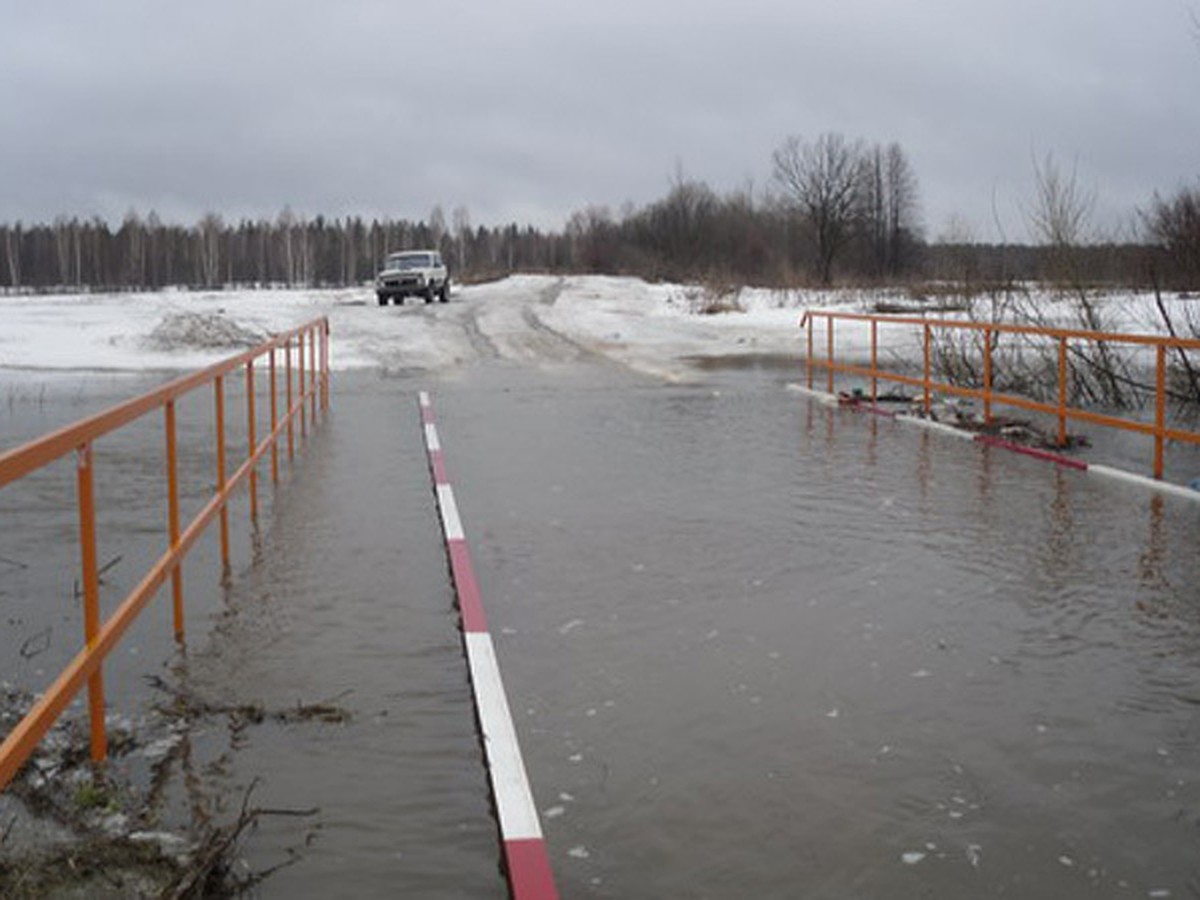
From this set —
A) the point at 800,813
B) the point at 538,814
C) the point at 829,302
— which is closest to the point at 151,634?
the point at 538,814

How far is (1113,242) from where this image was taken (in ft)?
53.7

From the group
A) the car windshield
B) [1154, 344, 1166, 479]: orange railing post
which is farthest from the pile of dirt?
[1154, 344, 1166, 479]: orange railing post

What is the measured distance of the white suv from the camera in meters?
48.1

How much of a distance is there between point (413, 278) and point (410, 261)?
1.64m

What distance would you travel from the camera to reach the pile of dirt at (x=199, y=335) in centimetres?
2786

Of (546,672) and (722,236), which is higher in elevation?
(722,236)

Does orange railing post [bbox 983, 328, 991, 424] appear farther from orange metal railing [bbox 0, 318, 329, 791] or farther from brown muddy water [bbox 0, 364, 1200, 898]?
orange metal railing [bbox 0, 318, 329, 791]

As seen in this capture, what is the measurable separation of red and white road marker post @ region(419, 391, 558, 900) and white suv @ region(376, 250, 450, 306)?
4098cm

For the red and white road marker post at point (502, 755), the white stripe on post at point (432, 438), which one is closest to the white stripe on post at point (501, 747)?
the red and white road marker post at point (502, 755)

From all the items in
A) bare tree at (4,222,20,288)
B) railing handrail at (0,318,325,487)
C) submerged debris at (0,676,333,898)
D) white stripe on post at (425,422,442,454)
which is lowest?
submerged debris at (0,676,333,898)

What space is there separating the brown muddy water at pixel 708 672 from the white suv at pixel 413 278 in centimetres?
3769

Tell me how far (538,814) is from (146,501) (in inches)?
260

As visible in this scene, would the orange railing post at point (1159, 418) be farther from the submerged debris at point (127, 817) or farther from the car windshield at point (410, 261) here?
the car windshield at point (410, 261)

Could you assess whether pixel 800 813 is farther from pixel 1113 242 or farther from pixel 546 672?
pixel 1113 242
